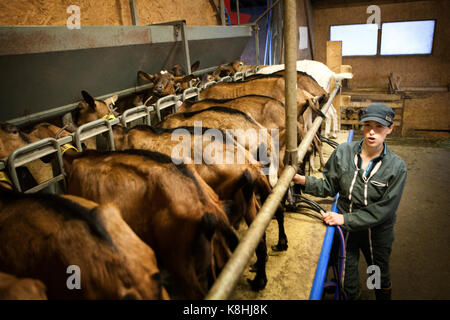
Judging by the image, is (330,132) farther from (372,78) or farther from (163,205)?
(372,78)

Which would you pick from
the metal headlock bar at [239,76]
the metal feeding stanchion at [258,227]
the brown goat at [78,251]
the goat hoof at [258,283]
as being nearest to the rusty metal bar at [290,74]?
the metal feeding stanchion at [258,227]

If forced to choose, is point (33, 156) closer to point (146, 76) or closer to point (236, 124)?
point (236, 124)

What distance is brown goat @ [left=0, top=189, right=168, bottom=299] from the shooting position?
1516mm

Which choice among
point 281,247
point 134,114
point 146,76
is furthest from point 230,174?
point 146,76

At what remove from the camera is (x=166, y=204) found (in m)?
2.05

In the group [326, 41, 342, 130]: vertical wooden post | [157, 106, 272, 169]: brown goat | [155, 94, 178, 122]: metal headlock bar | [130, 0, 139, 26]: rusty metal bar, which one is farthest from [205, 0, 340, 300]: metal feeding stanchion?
[326, 41, 342, 130]: vertical wooden post

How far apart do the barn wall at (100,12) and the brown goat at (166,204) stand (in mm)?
3030

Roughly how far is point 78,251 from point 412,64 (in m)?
13.9

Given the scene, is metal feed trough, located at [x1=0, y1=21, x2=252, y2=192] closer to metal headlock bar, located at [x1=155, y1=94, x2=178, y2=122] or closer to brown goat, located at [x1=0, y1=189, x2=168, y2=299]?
metal headlock bar, located at [x1=155, y1=94, x2=178, y2=122]

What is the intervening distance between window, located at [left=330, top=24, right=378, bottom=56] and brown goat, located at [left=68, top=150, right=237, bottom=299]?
42.1 ft
